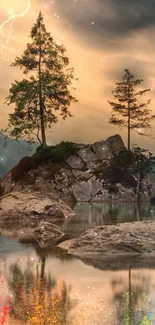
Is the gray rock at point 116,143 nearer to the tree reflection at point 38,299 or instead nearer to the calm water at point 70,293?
the calm water at point 70,293

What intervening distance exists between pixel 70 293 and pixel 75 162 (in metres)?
33.7

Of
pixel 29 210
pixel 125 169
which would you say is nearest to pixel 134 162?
pixel 125 169

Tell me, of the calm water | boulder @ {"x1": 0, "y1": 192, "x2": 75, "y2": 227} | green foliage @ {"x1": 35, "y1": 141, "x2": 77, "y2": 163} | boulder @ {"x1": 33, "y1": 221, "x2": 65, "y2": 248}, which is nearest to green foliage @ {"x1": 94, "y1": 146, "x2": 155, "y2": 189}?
green foliage @ {"x1": 35, "y1": 141, "x2": 77, "y2": 163}

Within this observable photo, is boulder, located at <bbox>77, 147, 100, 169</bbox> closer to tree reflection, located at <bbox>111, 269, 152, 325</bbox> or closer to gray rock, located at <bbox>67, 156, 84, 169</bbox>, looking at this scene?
gray rock, located at <bbox>67, 156, 84, 169</bbox>

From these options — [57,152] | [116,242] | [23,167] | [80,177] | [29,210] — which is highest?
[57,152]

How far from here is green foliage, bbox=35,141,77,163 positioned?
1547 inches

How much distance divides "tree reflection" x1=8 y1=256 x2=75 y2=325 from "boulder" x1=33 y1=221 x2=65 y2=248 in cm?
334

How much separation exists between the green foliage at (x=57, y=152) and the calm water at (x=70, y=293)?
31534 millimetres

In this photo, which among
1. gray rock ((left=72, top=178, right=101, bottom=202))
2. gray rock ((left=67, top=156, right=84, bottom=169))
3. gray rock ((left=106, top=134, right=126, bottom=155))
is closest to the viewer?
gray rock ((left=72, top=178, right=101, bottom=202))

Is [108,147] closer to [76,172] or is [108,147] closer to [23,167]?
[76,172]

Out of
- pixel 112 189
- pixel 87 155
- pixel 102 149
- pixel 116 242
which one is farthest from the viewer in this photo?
pixel 102 149

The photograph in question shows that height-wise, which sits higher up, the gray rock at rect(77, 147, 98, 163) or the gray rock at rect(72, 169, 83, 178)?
the gray rock at rect(77, 147, 98, 163)

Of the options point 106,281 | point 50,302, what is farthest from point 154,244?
point 50,302

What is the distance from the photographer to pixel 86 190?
3566 cm
